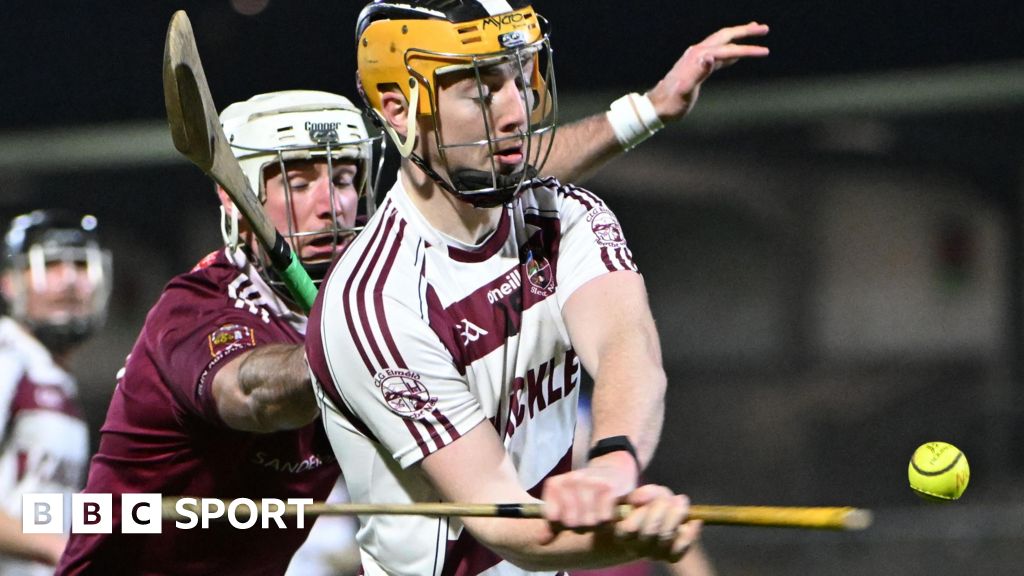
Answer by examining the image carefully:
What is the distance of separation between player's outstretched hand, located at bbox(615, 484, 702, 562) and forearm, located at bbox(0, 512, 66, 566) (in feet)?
6.32

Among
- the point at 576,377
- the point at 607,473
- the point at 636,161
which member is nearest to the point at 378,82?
the point at 576,377

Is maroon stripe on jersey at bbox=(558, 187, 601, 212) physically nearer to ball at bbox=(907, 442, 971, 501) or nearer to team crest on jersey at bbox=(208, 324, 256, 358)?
team crest on jersey at bbox=(208, 324, 256, 358)

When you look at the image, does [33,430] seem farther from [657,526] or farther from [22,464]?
[657,526]

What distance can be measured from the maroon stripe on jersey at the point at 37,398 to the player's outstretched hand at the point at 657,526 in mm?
2440

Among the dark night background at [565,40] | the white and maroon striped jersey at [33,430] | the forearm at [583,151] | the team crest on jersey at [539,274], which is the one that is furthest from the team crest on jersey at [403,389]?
the dark night background at [565,40]

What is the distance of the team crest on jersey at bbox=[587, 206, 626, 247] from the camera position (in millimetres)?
2236

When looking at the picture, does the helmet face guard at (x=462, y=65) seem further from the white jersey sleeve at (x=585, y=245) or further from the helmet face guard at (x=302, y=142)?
the helmet face guard at (x=302, y=142)

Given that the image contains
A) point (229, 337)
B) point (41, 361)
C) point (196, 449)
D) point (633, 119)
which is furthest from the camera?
point (41, 361)

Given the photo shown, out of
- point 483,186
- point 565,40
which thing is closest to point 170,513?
point 483,186

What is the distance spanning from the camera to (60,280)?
429cm

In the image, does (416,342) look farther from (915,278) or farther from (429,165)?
(915,278)

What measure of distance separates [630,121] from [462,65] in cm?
69

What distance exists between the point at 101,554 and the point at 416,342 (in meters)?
0.97

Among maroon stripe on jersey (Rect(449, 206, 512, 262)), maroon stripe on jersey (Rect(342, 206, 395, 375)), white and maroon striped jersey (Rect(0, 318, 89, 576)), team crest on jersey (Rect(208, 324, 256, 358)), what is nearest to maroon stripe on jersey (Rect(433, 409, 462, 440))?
maroon stripe on jersey (Rect(342, 206, 395, 375))
